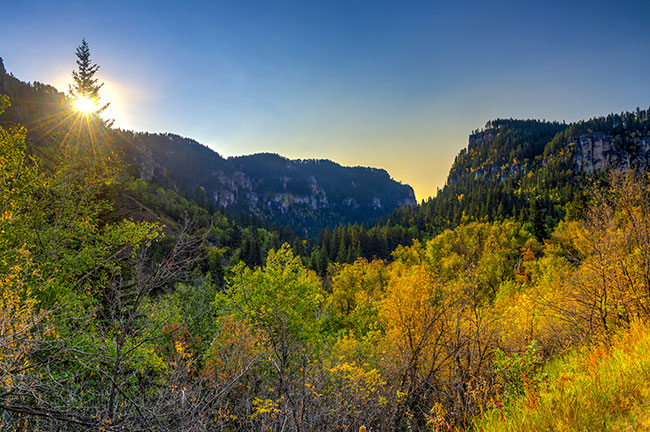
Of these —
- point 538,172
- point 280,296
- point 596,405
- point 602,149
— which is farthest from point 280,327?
point 602,149

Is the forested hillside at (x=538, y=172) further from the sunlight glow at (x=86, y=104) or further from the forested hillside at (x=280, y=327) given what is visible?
the sunlight glow at (x=86, y=104)

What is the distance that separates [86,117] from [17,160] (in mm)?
A: 16527

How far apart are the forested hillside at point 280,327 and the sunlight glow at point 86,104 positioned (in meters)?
1.71

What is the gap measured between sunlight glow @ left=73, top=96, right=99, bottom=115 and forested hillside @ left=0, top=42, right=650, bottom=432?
1.71 metres

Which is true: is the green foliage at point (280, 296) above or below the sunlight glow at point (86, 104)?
below

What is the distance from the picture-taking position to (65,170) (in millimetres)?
12156

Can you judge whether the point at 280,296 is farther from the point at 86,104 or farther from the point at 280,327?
the point at 86,104

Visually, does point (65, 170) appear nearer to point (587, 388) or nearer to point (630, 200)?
point (587, 388)

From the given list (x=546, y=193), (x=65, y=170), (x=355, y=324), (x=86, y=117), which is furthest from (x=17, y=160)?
(x=546, y=193)

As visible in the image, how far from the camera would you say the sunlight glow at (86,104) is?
26.0 meters

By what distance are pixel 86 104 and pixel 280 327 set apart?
1210 inches

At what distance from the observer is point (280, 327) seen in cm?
1173

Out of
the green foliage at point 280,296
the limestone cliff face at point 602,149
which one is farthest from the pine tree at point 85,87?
the limestone cliff face at point 602,149

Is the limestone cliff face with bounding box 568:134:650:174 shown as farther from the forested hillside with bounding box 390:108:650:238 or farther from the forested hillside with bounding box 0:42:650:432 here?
the forested hillside with bounding box 0:42:650:432
